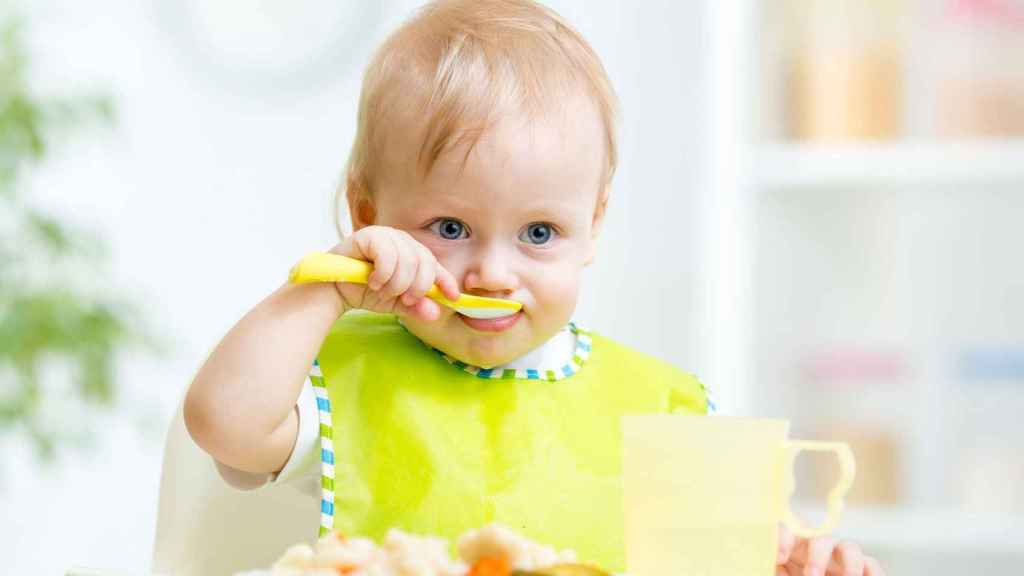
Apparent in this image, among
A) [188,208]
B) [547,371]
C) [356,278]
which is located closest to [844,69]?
[188,208]

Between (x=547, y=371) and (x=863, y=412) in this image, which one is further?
(x=863, y=412)

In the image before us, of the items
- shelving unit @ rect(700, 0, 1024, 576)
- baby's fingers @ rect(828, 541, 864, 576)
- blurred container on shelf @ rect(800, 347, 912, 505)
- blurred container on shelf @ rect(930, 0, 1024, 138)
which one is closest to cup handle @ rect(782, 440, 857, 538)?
baby's fingers @ rect(828, 541, 864, 576)

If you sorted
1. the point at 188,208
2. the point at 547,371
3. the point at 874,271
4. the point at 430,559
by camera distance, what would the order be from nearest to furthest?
the point at 430,559, the point at 547,371, the point at 874,271, the point at 188,208

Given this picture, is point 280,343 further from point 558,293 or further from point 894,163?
point 894,163

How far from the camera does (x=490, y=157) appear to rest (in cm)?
94

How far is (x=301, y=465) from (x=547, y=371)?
0.70 feet

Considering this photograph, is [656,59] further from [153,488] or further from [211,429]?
[211,429]

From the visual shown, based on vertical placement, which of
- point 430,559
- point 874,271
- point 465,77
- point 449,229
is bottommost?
point 430,559

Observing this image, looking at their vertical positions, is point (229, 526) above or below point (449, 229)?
below

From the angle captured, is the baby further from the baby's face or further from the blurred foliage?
the blurred foliage

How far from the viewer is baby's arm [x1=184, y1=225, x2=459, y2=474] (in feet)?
2.77

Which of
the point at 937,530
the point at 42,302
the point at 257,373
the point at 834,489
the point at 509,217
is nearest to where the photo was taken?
the point at 834,489

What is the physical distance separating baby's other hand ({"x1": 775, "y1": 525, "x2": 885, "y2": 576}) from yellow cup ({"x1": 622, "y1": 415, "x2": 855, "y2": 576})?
0.14 metres

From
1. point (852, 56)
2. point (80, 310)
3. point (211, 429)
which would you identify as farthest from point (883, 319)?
point (211, 429)
